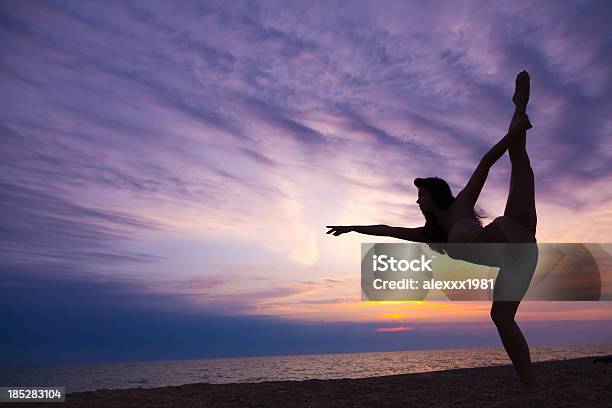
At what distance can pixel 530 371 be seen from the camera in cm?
469

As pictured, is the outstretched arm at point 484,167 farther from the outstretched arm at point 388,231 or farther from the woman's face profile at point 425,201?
the outstretched arm at point 388,231

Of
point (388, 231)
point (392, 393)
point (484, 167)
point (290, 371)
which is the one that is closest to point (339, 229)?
point (388, 231)

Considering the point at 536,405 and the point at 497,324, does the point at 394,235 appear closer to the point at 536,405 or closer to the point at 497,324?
the point at 497,324

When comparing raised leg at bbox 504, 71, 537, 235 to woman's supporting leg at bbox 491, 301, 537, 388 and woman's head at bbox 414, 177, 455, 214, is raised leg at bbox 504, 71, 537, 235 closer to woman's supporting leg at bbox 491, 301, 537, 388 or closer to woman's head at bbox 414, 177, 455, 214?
woman's head at bbox 414, 177, 455, 214

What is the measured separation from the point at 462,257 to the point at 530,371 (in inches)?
60.7

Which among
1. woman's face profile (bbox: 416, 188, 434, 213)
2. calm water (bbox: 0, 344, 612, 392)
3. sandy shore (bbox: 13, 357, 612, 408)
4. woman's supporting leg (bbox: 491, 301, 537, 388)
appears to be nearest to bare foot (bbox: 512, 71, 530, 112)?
woman's face profile (bbox: 416, 188, 434, 213)

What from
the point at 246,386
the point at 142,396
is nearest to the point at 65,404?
the point at 142,396

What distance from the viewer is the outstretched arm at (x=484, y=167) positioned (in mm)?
4324

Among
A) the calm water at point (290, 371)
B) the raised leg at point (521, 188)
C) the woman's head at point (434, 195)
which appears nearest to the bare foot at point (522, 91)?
the raised leg at point (521, 188)

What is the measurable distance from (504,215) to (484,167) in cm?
50

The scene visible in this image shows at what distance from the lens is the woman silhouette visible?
422 centimetres

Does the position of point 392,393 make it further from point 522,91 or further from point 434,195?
point 522,91

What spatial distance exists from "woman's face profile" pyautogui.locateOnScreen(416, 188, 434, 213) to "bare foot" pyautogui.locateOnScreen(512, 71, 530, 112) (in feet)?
4.13

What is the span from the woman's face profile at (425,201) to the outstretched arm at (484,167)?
303 millimetres
